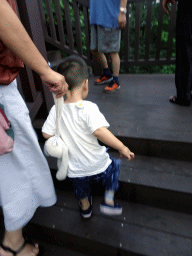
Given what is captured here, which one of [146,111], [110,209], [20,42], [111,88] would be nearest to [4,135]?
[20,42]

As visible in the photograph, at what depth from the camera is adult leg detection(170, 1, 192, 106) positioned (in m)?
1.79

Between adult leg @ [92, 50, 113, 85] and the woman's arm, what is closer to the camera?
the woman's arm

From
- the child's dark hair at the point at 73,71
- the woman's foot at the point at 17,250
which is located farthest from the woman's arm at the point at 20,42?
the woman's foot at the point at 17,250

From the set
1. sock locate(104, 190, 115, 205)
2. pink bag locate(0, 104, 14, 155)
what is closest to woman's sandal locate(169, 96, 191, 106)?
sock locate(104, 190, 115, 205)

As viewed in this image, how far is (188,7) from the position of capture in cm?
173

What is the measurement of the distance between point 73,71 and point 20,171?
0.59 meters

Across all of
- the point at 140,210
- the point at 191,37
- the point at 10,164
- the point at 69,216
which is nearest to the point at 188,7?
the point at 191,37

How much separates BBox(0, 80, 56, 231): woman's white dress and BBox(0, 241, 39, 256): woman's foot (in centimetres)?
22

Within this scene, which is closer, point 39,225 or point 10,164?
point 10,164

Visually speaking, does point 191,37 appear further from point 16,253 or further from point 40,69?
point 16,253

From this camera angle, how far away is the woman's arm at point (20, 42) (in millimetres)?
633

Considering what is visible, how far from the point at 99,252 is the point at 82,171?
0.63 m

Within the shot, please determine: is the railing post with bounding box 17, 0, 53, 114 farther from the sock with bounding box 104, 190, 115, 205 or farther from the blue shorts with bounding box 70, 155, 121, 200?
the sock with bounding box 104, 190, 115, 205

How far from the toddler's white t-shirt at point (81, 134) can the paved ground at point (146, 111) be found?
62 centimetres
